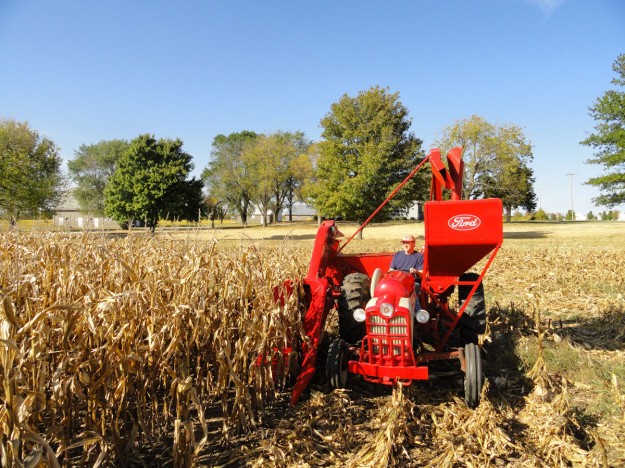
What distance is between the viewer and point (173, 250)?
5.31 m

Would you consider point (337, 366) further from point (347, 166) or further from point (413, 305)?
point (347, 166)

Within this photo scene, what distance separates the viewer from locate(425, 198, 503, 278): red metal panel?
4879mm

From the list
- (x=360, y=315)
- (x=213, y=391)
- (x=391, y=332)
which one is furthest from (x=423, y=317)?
(x=213, y=391)

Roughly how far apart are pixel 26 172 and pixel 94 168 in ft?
122

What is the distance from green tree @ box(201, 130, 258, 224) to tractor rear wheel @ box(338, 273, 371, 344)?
48258 mm

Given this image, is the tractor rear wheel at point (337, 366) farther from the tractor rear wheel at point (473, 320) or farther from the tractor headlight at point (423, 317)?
the tractor rear wheel at point (473, 320)

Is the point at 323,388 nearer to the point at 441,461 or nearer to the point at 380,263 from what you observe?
the point at 441,461

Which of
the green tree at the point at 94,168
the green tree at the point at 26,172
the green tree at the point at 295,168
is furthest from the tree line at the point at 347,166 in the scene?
the green tree at the point at 94,168

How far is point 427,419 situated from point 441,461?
82cm

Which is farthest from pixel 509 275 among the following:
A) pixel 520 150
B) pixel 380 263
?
pixel 520 150

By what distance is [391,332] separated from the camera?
4.46 meters

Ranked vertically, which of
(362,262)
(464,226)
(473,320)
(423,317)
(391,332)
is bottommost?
(473,320)

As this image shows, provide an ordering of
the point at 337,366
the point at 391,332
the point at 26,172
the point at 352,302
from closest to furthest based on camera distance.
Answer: the point at 391,332 < the point at 337,366 < the point at 352,302 < the point at 26,172

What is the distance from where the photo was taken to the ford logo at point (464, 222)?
491cm
